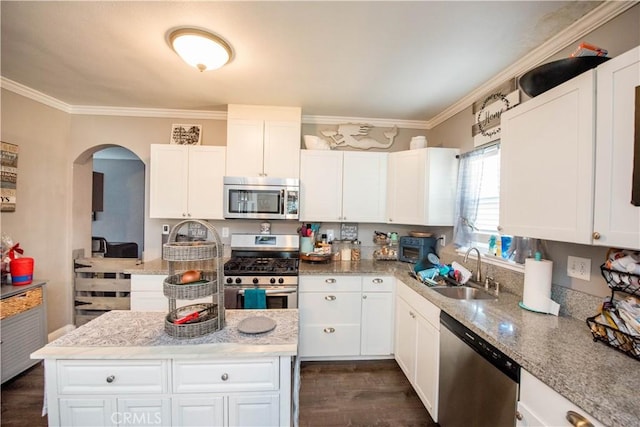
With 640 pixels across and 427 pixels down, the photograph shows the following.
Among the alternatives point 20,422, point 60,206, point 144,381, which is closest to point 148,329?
point 144,381

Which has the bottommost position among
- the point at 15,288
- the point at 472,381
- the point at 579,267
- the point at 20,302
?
the point at 472,381

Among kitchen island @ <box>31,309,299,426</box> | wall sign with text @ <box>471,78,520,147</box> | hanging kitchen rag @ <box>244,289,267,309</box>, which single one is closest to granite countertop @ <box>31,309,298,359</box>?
kitchen island @ <box>31,309,299,426</box>

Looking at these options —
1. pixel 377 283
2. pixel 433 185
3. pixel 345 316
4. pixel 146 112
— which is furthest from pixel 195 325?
pixel 146 112

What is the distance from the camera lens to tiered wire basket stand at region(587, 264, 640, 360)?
1.04 meters

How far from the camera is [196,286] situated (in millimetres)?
1180

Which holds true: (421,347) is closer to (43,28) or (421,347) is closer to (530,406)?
(530,406)

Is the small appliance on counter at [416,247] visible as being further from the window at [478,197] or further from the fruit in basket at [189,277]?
the fruit in basket at [189,277]

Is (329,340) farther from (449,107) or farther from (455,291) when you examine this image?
(449,107)

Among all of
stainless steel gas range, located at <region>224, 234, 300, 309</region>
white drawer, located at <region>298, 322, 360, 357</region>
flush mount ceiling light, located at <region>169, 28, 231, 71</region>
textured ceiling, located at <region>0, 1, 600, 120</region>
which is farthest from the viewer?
white drawer, located at <region>298, 322, 360, 357</region>

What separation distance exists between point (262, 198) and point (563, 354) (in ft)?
7.79

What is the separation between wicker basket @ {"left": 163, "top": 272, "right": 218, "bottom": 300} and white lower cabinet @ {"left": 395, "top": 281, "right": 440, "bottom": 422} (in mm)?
1439

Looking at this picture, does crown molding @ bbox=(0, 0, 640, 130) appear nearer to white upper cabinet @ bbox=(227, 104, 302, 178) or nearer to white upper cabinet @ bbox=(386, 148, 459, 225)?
white upper cabinet @ bbox=(227, 104, 302, 178)

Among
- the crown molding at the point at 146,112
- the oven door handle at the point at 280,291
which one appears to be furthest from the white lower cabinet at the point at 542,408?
the crown molding at the point at 146,112

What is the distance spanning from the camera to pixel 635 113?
3.15ft
